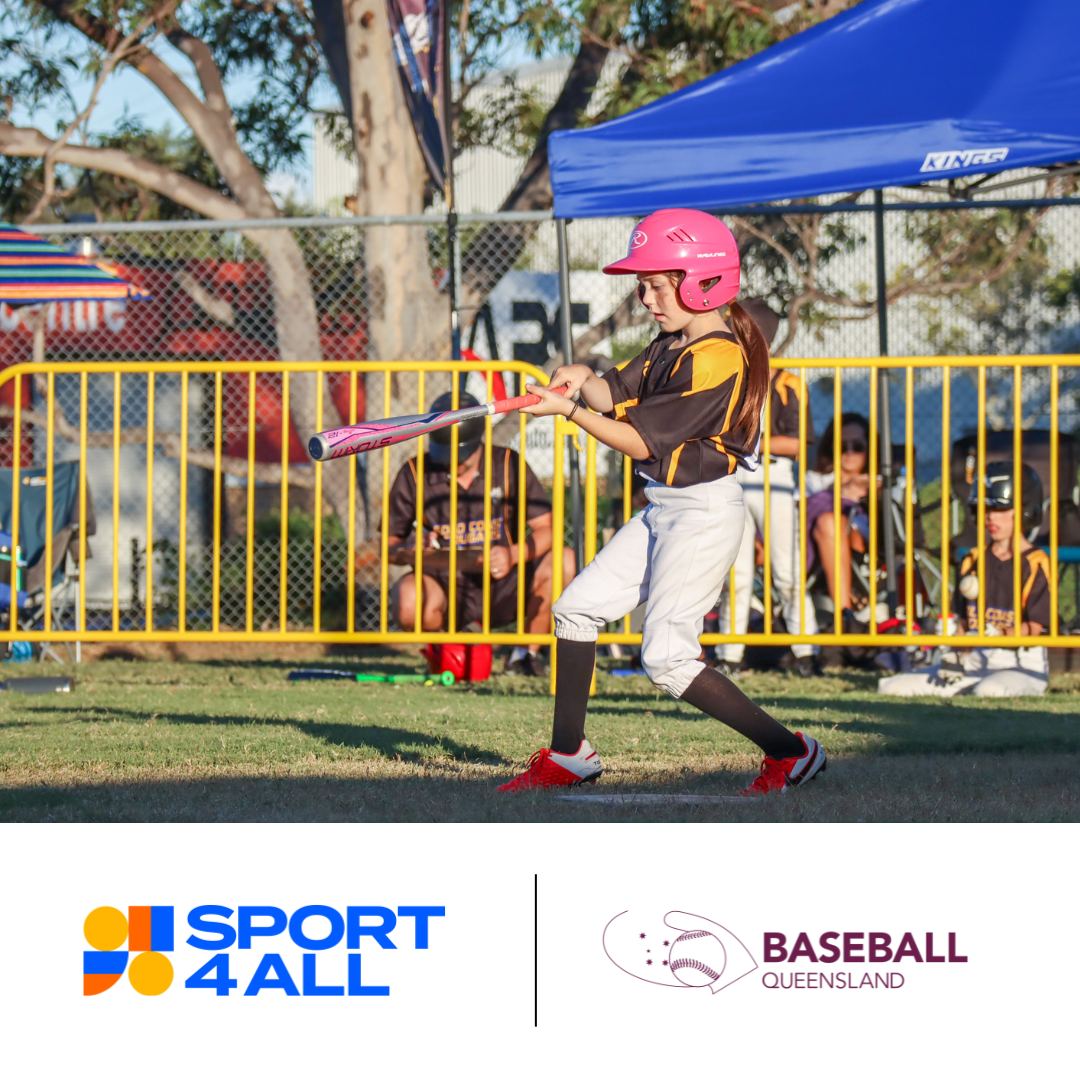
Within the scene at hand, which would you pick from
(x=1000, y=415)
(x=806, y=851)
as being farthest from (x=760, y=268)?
(x=806, y=851)

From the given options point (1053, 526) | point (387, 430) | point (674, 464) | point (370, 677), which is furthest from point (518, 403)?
point (370, 677)

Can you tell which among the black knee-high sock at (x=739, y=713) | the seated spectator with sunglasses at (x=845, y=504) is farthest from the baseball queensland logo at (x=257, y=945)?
the seated spectator with sunglasses at (x=845, y=504)

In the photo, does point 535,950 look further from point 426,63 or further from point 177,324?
point 177,324

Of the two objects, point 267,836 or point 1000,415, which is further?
point 1000,415

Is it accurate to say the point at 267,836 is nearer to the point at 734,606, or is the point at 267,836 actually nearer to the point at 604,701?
the point at 604,701

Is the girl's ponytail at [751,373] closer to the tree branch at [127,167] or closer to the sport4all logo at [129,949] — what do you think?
the sport4all logo at [129,949]

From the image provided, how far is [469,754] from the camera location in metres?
4.55

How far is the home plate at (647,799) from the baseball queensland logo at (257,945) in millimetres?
1636

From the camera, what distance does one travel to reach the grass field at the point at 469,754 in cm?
357

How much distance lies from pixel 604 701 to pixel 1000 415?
10.8m

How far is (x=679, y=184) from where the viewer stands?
678cm

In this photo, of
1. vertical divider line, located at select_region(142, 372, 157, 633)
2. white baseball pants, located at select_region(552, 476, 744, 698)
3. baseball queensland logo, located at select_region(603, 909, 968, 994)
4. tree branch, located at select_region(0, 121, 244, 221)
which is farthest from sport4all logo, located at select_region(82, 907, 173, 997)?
tree branch, located at select_region(0, 121, 244, 221)

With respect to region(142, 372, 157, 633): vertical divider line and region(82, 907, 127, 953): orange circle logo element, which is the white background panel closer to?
region(82, 907, 127, 953): orange circle logo element

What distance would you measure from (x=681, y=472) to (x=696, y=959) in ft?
6.42
